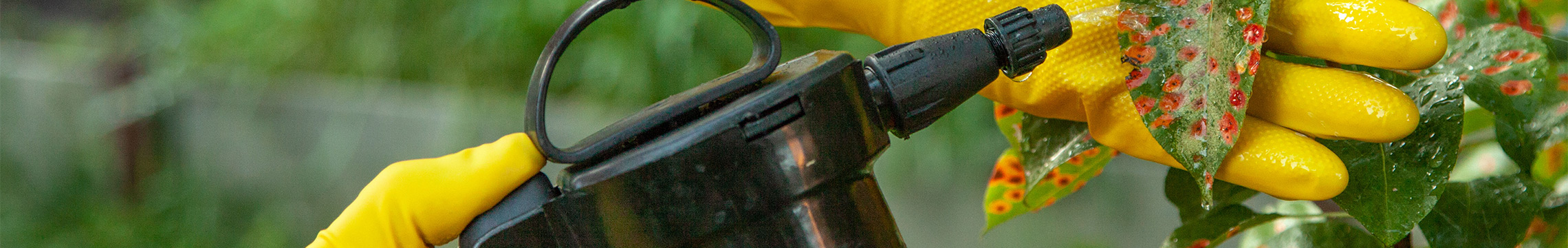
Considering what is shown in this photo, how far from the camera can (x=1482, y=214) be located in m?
0.34

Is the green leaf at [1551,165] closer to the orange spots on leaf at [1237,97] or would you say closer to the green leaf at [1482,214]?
the green leaf at [1482,214]

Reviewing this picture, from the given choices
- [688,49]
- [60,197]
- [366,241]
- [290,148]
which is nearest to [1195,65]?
[366,241]

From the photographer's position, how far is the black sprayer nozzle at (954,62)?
0.79 ft

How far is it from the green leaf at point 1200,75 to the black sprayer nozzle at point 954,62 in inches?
1.1

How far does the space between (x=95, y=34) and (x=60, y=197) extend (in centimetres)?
33

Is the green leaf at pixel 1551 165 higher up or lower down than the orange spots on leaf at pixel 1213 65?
lower down

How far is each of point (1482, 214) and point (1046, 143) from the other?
16cm

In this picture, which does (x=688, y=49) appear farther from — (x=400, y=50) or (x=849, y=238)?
(x=849, y=238)

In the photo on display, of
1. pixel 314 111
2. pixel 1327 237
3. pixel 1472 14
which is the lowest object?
pixel 314 111

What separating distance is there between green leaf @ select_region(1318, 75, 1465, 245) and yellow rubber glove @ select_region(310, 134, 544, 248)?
258 millimetres

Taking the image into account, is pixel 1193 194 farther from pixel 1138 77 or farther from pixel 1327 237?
pixel 1138 77

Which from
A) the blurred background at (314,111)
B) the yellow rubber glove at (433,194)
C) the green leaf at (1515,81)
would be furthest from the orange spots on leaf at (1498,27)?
the blurred background at (314,111)

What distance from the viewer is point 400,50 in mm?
1261

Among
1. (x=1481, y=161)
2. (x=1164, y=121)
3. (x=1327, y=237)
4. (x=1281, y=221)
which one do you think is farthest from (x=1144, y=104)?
(x=1481, y=161)
